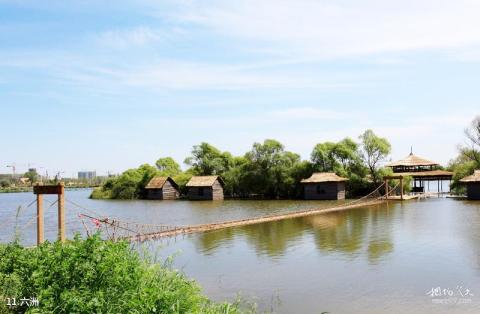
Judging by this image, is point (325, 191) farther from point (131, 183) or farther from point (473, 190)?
point (131, 183)

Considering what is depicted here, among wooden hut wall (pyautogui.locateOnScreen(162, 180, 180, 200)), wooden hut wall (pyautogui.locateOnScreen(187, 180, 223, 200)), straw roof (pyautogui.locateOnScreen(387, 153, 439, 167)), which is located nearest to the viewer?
straw roof (pyautogui.locateOnScreen(387, 153, 439, 167))

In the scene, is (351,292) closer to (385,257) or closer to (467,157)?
(385,257)

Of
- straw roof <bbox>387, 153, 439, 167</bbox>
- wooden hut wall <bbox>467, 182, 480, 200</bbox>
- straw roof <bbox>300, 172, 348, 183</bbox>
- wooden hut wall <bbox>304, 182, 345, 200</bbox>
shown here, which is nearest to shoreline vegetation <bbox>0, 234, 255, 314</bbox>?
straw roof <bbox>300, 172, 348, 183</bbox>

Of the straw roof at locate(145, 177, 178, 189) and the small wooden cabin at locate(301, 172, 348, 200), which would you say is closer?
the small wooden cabin at locate(301, 172, 348, 200)

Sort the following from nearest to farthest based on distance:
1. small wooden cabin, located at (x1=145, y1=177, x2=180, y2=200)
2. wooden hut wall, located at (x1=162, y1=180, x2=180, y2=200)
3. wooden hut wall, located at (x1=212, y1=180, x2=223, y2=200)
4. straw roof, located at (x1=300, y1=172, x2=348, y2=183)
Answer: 1. straw roof, located at (x1=300, y1=172, x2=348, y2=183)
2. wooden hut wall, located at (x1=212, y1=180, x2=223, y2=200)
3. small wooden cabin, located at (x1=145, y1=177, x2=180, y2=200)
4. wooden hut wall, located at (x1=162, y1=180, x2=180, y2=200)

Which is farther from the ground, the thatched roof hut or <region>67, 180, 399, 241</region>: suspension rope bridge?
the thatched roof hut

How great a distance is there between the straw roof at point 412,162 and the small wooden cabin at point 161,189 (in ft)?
99.9

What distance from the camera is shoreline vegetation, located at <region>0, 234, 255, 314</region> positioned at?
721 cm

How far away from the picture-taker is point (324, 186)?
176 ft

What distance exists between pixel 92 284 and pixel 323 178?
46.8 meters

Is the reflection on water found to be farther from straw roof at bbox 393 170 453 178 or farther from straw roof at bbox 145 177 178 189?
straw roof at bbox 145 177 178 189

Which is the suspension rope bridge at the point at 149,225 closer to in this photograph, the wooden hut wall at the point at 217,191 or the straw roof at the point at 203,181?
the wooden hut wall at the point at 217,191

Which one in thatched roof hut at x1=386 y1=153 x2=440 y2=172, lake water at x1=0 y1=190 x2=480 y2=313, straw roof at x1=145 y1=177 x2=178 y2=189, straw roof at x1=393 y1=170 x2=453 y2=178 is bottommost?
lake water at x1=0 y1=190 x2=480 y2=313

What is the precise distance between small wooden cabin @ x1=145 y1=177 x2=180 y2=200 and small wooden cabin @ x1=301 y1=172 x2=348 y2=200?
20.6 metres
